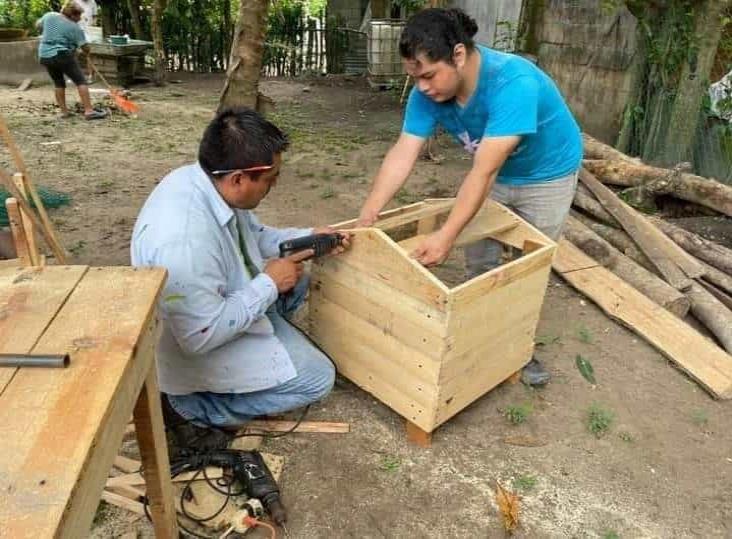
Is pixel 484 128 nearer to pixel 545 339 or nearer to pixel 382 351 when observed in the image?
pixel 382 351

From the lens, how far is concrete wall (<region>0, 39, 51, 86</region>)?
37.1 ft

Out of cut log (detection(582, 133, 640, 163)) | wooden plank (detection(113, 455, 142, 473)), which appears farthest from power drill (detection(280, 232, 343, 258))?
cut log (detection(582, 133, 640, 163))

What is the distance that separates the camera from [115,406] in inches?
53.6

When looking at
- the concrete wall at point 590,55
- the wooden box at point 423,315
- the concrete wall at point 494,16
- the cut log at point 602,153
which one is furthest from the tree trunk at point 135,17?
the wooden box at point 423,315

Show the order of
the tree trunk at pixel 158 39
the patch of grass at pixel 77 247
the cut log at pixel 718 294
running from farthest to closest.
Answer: the tree trunk at pixel 158 39 < the patch of grass at pixel 77 247 < the cut log at pixel 718 294

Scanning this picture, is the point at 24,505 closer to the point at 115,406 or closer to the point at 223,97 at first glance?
the point at 115,406

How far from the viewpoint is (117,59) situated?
37.4 ft

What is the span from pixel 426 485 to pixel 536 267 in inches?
42.8

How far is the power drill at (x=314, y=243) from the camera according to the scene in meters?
2.64

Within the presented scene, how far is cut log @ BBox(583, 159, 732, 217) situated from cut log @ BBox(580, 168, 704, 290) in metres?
0.72

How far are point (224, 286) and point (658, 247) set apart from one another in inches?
128

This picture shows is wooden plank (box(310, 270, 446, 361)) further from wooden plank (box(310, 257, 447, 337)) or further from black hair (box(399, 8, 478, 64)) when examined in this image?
black hair (box(399, 8, 478, 64))

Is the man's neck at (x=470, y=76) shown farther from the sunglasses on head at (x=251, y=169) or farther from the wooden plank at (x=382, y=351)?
the wooden plank at (x=382, y=351)

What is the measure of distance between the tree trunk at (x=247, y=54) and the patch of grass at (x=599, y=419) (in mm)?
4353
